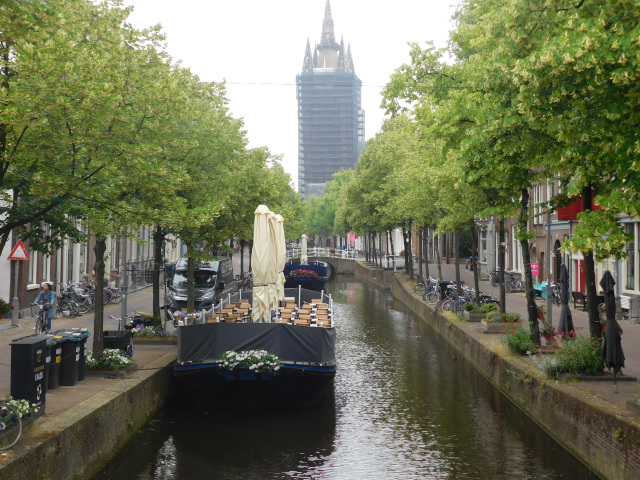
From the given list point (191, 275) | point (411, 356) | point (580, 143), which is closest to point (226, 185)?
point (191, 275)

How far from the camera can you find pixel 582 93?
31.5ft

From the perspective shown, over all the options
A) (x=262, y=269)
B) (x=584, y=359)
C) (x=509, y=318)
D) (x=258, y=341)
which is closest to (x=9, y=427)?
(x=258, y=341)

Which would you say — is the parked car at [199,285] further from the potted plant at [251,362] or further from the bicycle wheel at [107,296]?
the potted plant at [251,362]

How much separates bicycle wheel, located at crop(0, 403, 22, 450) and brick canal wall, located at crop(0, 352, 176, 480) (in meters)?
0.14

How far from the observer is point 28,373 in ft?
31.0

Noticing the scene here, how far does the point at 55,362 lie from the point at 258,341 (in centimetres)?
389

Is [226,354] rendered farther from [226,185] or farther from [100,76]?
[226,185]

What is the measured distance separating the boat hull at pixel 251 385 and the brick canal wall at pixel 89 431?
791mm

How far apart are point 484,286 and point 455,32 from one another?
24801 millimetres

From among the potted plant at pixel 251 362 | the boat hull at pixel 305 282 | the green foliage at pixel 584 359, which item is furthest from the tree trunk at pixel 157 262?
the boat hull at pixel 305 282

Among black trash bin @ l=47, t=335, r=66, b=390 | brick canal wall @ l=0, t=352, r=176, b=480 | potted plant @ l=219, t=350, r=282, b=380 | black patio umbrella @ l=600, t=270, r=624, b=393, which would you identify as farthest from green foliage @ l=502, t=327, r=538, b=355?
black trash bin @ l=47, t=335, r=66, b=390

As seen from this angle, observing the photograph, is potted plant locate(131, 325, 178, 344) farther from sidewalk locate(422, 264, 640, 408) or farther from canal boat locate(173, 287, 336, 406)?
sidewalk locate(422, 264, 640, 408)

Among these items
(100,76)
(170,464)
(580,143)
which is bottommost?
(170,464)

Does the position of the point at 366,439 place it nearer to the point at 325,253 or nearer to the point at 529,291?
the point at 529,291
